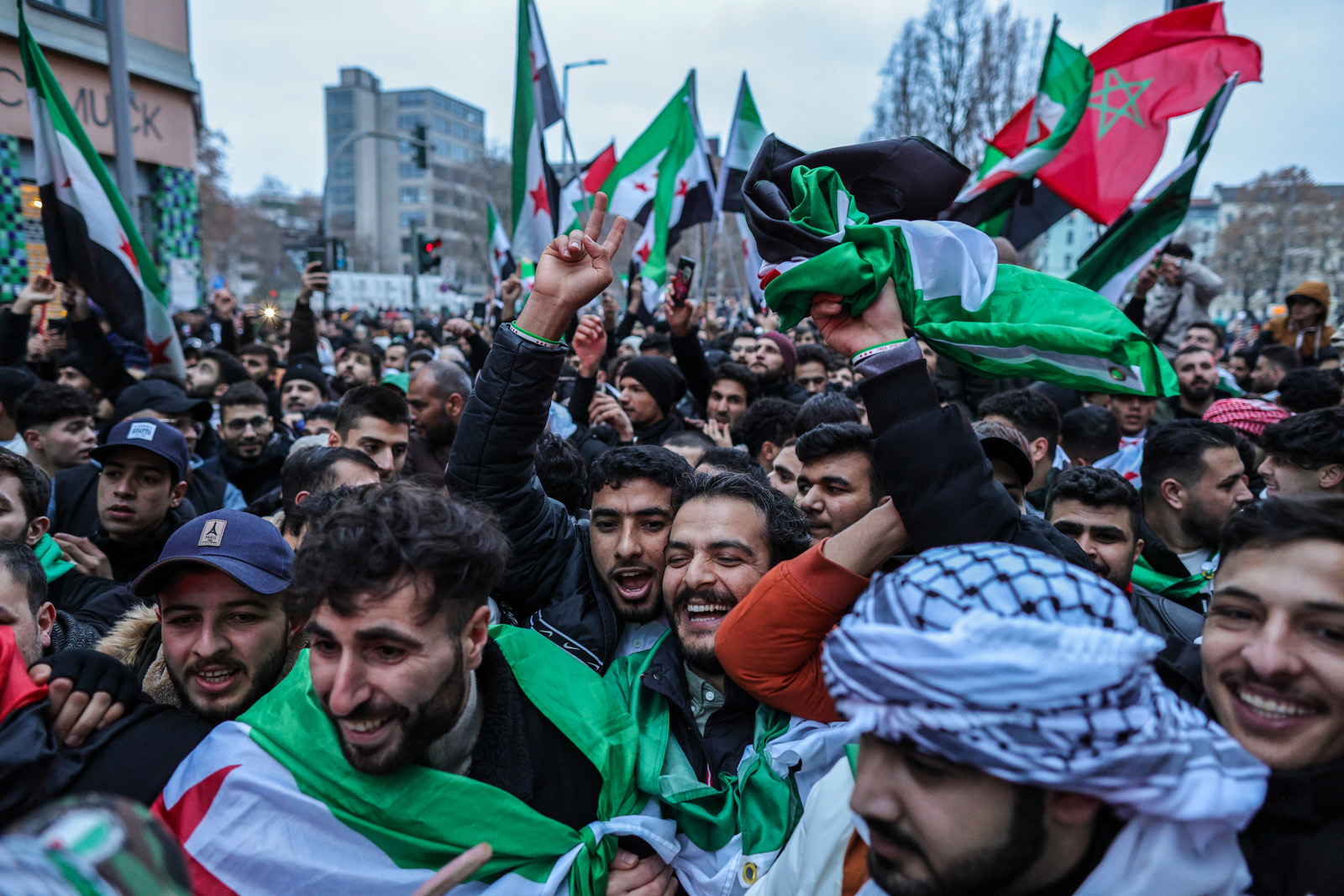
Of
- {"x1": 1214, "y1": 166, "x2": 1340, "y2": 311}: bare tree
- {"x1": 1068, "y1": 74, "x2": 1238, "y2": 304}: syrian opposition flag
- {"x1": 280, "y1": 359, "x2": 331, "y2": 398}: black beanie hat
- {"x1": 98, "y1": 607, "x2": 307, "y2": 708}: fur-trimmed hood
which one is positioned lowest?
{"x1": 98, "y1": 607, "x2": 307, "y2": 708}: fur-trimmed hood

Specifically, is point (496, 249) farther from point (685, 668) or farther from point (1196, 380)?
point (685, 668)

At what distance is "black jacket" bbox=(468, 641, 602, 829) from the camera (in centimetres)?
213

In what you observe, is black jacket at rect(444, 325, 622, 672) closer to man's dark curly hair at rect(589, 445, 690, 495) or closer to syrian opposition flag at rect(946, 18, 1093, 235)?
man's dark curly hair at rect(589, 445, 690, 495)

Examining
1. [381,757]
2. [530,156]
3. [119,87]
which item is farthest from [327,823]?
[119,87]

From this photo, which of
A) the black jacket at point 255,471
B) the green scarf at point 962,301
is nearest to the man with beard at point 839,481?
the green scarf at point 962,301

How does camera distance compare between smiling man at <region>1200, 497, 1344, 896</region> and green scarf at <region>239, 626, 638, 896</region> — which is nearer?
smiling man at <region>1200, 497, 1344, 896</region>

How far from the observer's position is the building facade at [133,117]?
14133 mm

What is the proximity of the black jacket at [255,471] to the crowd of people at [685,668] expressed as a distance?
1669mm

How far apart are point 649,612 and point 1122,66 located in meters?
6.52

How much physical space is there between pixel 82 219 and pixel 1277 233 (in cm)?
6288

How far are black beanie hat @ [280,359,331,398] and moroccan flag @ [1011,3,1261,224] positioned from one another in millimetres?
6545

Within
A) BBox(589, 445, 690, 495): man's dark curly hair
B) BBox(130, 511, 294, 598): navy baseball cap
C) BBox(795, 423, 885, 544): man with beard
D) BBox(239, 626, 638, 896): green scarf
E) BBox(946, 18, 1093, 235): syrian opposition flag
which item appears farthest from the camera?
BBox(946, 18, 1093, 235): syrian opposition flag

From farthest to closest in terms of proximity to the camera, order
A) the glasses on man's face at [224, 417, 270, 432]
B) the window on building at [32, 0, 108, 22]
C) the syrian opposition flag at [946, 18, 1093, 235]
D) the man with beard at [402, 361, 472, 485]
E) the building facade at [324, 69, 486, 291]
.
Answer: the building facade at [324, 69, 486, 291] < the window on building at [32, 0, 108, 22] < the syrian opposition flag at [946, 18, 1093, 235] < the glasses on man's face at [224, 417, 270, 432] < the man with beard at [402, 361, 472, 485]

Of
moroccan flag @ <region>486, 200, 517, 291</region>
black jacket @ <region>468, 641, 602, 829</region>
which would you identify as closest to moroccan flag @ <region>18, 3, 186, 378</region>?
moroccan flag @ <region>486, 200, 517, 291</region>
